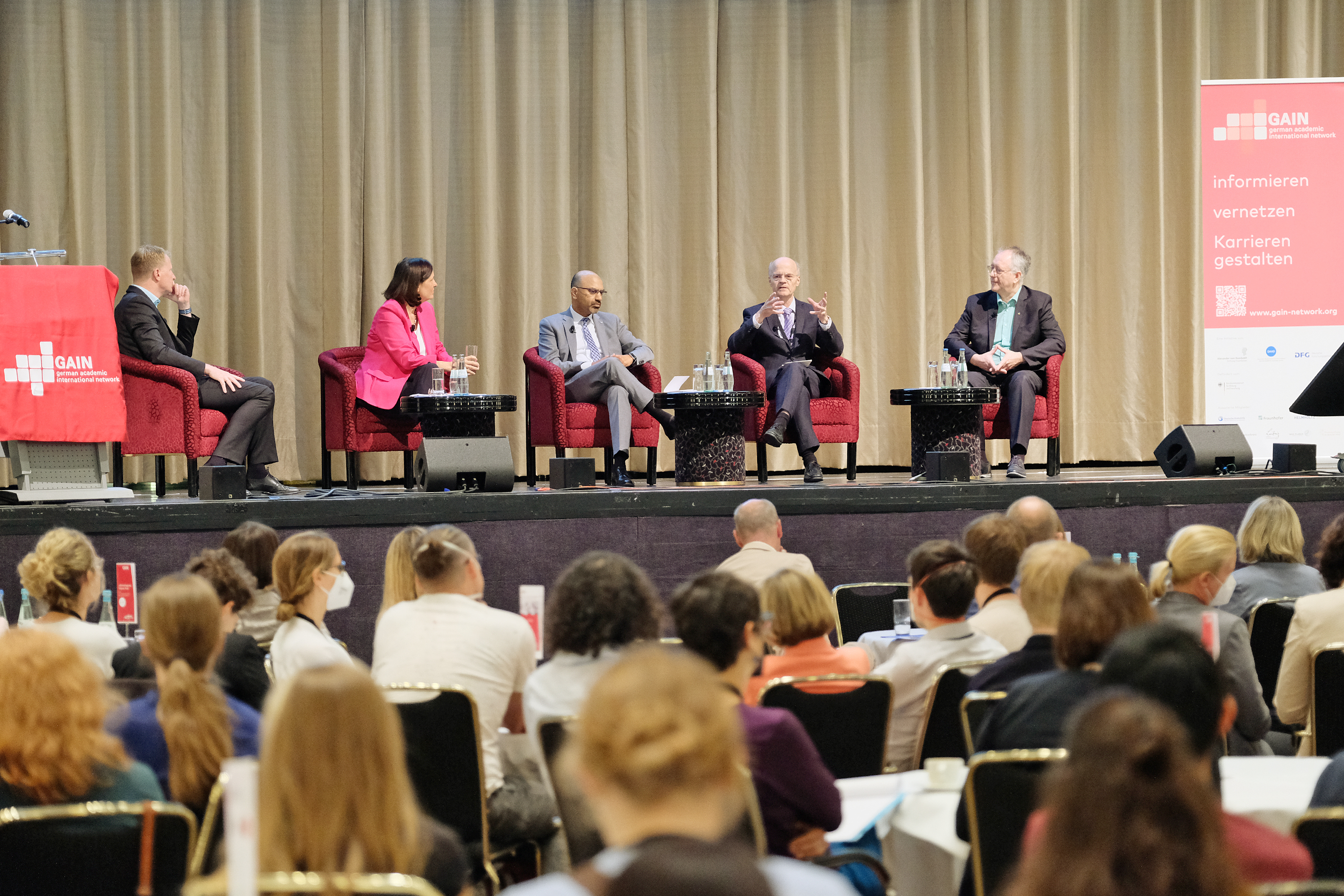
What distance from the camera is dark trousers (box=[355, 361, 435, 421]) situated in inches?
253

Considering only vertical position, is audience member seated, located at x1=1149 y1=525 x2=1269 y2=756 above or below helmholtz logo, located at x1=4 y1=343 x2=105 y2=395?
below

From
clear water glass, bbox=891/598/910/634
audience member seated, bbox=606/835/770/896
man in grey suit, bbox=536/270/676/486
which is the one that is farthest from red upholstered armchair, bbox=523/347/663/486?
audience member seated, bbox=606/835/770/896

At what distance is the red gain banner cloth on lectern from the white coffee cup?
4.13 metres

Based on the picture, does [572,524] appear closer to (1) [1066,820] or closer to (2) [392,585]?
(2) [392,585]

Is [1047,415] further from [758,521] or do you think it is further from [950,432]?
[758,521]

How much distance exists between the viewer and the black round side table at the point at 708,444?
6.60 metres

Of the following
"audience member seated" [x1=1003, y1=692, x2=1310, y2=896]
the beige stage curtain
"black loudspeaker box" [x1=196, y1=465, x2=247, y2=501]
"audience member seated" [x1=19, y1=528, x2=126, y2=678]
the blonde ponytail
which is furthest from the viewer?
the beige stage curtain

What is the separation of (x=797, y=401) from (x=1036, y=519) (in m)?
2.80

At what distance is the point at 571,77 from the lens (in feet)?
27.9

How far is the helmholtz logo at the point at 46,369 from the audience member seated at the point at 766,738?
3908mm

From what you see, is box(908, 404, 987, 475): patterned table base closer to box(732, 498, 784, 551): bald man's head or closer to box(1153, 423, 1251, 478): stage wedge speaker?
box(1153, 423, 1251, 478): stage wedge speaker

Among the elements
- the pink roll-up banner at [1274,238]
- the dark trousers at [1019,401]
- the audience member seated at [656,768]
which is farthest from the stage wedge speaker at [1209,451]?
the audience member seated at [656,768]

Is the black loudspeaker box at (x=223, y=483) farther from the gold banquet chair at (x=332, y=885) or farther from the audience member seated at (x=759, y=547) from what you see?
the gold banquet chair at (x=332, y=885)

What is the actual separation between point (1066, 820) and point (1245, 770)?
155 cm
